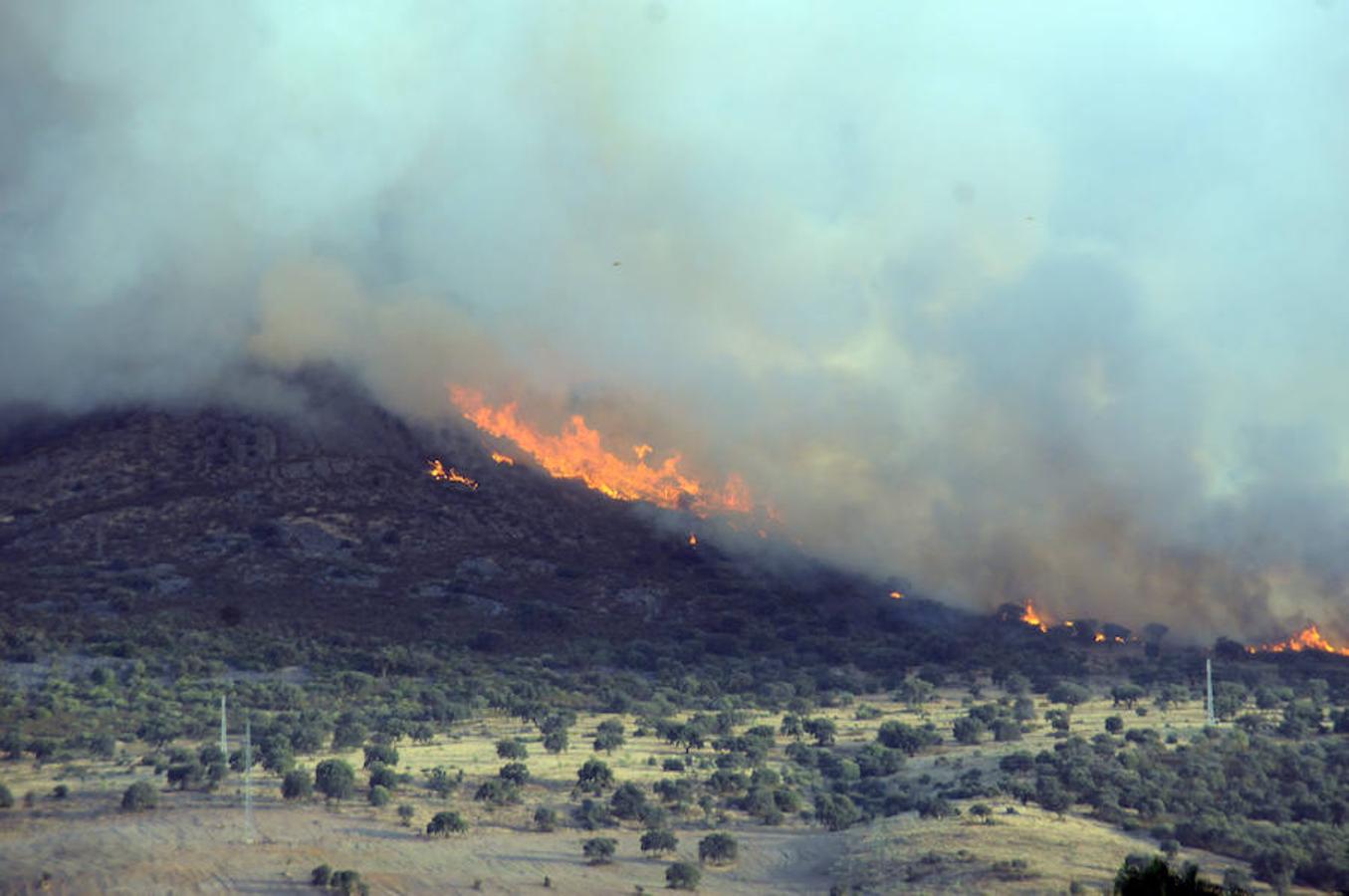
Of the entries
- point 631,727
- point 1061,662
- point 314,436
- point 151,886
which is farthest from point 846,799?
point 314,436

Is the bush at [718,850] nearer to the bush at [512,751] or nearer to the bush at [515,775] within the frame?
the bush at [515,775]

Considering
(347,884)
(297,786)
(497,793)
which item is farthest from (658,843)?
(297,786)

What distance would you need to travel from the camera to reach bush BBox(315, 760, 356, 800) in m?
79.1

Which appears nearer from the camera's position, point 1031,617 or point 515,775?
point 515,775

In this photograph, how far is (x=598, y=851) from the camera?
235 feet

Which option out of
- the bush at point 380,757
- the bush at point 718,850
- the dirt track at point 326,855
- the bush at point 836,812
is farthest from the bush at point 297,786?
the bush at point 836,812

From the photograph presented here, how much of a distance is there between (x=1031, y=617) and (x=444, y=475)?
188 ft

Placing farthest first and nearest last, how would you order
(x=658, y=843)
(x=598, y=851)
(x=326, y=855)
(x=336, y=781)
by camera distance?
1. (x=336, y=781)
2. (x=658, y=843)
3. (x=598, y=851)
4. (x=326, y=855)

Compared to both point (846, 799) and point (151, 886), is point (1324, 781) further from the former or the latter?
point (151, 886)

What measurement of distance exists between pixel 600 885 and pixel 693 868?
4.14 m

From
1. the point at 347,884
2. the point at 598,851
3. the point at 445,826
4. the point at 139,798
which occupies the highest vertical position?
the point at 139,798

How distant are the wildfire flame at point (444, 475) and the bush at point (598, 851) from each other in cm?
8370

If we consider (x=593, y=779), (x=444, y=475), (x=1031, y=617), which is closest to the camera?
(x=593, y=779)

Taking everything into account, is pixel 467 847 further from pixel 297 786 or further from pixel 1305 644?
pixel 1305 644
